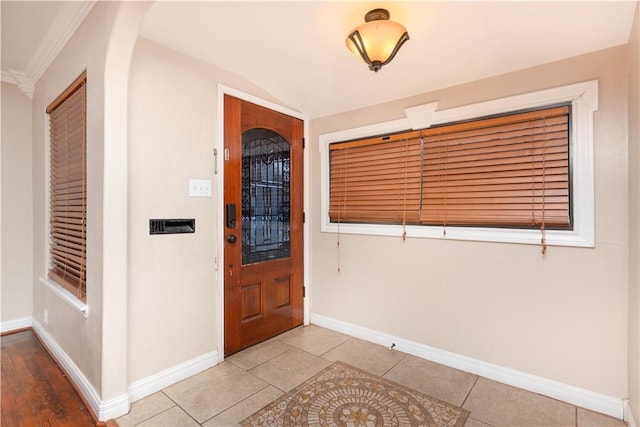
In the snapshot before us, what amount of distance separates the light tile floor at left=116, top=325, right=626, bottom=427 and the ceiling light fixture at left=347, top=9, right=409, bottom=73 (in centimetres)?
218

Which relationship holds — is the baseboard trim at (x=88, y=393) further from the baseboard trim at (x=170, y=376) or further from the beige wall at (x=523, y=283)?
the beige wall at (x=523, y=283)

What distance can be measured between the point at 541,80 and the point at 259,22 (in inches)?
75.4

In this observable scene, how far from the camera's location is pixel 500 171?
232 centimetres

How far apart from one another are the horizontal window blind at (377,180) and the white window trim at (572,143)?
4.4 inches

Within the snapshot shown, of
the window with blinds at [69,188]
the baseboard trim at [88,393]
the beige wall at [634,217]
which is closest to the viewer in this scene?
the beige wall at [634,217]

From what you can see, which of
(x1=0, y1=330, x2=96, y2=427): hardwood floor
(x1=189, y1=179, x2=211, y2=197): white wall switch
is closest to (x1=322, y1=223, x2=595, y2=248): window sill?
(x1=189, y1=179, x2=211, y2=197): white wall switch

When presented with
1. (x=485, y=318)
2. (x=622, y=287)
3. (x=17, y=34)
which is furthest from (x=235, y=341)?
(x=17, y=34)

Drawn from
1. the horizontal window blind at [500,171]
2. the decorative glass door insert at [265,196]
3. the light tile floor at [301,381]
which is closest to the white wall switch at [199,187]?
the decorative glass door insert at [265,196]

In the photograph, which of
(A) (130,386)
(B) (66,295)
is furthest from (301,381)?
(B) (66,295)

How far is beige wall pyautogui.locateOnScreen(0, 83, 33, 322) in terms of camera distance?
3.17m

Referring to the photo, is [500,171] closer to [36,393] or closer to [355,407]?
[355,407]

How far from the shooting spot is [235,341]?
108 inches

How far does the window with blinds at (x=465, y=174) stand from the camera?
2.13 meters

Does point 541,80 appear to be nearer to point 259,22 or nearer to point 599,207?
point 599,207
